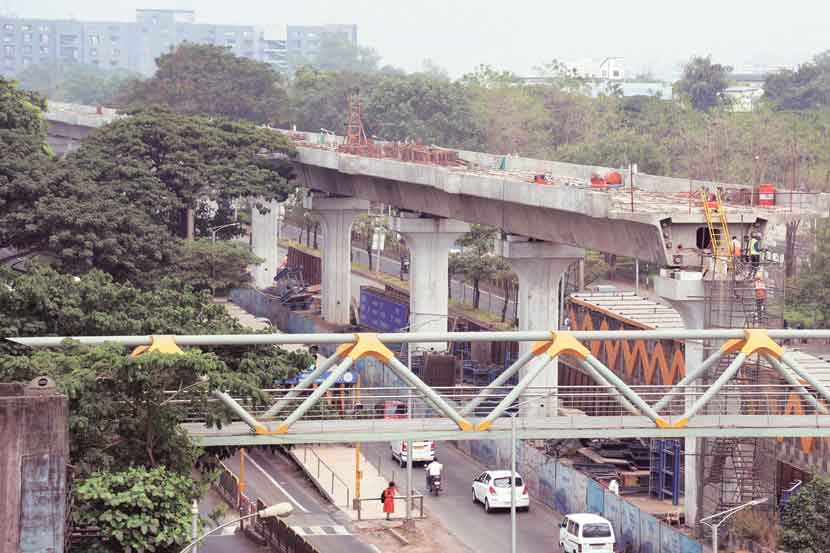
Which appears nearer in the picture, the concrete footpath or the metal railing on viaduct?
the metal railing on viaduct

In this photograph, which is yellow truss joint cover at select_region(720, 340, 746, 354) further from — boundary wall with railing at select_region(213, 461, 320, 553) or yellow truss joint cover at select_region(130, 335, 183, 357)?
boundary wall with railing at select_region(213, 461, 320, 553)

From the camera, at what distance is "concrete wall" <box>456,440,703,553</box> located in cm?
4403

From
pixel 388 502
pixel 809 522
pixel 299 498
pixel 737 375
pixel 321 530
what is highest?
pixel 737 375

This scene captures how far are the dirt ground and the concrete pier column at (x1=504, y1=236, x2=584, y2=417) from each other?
46.1 feet

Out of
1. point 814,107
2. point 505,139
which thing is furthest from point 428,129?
point 814,107

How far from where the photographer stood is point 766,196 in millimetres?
53500

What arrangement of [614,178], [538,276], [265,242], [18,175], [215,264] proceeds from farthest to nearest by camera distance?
[265,242], [215,264], [18,175], [538,276], [614,178]

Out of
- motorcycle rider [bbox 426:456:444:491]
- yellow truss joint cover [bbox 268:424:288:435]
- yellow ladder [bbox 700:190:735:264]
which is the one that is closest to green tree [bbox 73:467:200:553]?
yellow truss joint cover [bbox 268:424:288:435]

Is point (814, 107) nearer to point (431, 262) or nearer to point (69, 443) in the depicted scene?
point (431, 262)

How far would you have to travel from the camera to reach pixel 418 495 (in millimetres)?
52312

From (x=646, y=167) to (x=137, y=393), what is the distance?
9923 cm

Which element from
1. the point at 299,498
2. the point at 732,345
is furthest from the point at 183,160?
the point at 732,345

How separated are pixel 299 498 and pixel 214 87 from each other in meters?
121

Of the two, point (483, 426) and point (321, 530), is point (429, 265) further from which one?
point (483, 426)
